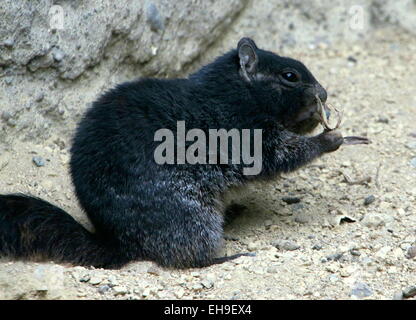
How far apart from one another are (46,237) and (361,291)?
2.37 metres

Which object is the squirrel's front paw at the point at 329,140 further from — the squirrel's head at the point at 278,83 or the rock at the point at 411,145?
the rock at the point at 411,145

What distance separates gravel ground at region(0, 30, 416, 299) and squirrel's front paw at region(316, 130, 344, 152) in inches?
23.7

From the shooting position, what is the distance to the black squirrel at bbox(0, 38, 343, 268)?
17.9 feet

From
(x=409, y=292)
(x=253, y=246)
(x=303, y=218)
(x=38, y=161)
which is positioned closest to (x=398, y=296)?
(x=409, y=292)

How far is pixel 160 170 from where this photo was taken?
5617mm

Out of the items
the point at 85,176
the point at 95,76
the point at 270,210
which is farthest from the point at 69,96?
the point at 270,210

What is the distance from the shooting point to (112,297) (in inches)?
195

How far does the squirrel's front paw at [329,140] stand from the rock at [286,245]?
0.95 m

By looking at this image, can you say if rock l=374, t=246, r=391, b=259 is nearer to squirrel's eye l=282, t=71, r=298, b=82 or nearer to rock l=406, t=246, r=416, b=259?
rock l=406, t=246, r=416, b=259

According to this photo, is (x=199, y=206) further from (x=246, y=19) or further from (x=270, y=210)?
(x=246, y=19)

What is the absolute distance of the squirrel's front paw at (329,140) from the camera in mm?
6316

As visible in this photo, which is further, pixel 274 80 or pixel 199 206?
pixel 274 80

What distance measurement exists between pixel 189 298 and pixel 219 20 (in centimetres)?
442

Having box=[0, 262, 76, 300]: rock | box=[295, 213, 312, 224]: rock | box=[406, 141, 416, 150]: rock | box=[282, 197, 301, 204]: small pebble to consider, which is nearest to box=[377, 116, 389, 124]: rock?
box=[406, 141, 416, 150]: rock
